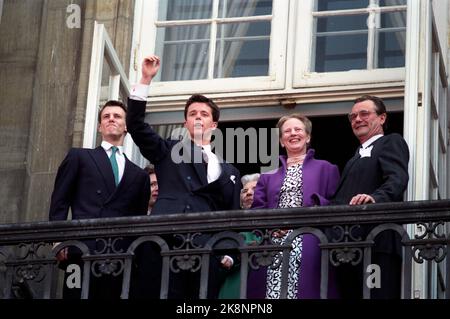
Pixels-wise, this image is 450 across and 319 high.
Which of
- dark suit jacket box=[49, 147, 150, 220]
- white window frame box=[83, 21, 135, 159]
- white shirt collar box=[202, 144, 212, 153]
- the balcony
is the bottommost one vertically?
the balcony

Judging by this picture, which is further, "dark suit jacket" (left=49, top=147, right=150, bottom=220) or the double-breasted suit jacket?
"dark suit jacket" (left=49, top=147, right=150, bottom=220)

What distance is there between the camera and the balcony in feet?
32.6

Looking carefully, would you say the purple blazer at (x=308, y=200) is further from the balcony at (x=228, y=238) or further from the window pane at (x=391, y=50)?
the window pane at (x=391, y=50)

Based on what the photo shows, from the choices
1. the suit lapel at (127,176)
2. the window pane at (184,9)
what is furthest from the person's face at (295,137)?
the window pane at (184,9)

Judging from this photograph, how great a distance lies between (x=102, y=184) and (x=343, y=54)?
8.27ft

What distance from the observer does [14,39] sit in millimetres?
13328

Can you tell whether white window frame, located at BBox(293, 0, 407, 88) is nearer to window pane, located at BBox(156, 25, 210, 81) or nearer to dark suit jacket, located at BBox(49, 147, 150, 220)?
window pane, located at BBox(156, 25, 210, 81)

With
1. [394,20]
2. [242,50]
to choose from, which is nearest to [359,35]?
[394,20]

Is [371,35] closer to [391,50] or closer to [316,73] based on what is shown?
[391,50]

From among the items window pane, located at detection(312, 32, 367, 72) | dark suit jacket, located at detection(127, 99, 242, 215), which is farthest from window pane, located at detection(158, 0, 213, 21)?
dark suit jacket, located at detection(127, 99, 242, 215)

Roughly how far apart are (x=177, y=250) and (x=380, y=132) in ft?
5.12

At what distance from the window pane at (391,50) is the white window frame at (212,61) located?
68 centimetres

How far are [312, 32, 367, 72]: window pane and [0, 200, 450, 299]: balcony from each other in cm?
238
